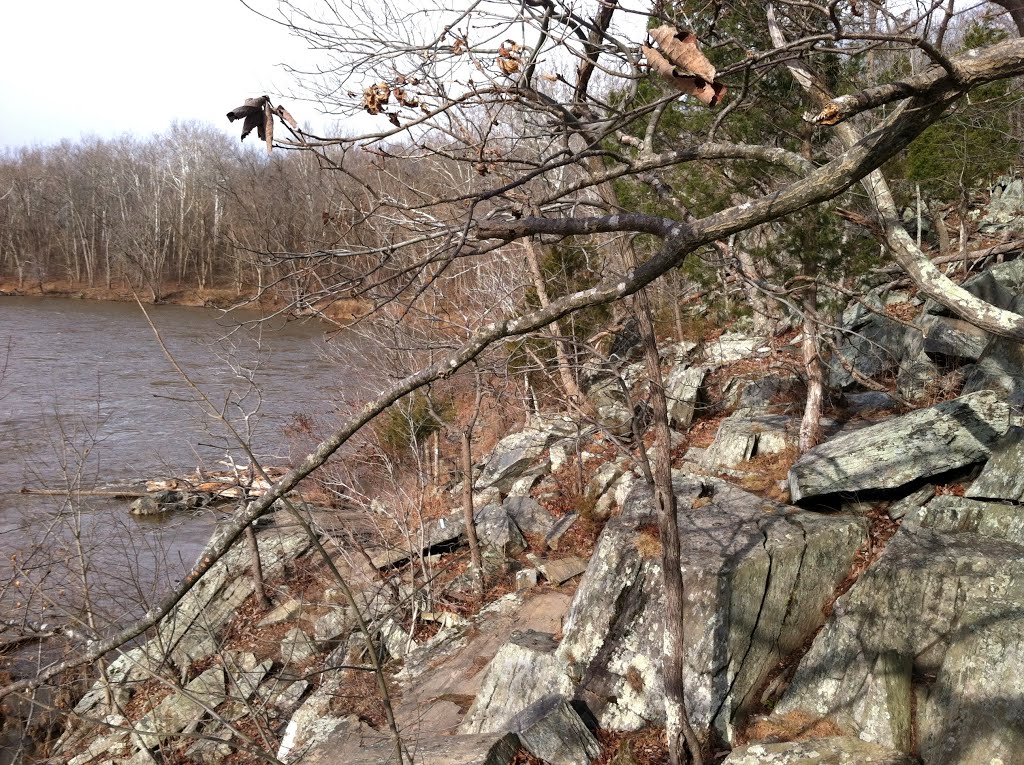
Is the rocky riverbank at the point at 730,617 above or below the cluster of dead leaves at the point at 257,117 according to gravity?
below

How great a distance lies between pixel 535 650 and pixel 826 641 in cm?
264

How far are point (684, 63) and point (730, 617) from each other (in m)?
5.25

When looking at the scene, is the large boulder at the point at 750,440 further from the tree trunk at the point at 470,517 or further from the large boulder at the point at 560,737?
the large boulder at the point at 560,737

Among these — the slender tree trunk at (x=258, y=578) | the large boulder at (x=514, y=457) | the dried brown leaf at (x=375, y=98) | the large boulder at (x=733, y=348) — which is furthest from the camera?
the large boulder at (x=733, y=348)

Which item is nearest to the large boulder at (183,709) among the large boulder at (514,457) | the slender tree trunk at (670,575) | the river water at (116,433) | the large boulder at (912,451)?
the river water at (116,433)

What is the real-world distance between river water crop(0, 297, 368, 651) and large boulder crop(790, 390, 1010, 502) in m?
5.43

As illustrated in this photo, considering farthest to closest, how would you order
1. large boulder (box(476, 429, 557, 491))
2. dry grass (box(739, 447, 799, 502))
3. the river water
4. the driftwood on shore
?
the driftwood on shore → large boulder (box(476, 429, 557, 491)) → the river water → dry grass (box(739, 447, 799, 502))

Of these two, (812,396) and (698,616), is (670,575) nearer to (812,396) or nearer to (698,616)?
(698,616)

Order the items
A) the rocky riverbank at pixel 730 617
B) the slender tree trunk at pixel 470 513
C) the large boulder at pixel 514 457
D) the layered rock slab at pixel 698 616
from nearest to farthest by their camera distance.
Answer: the rocky riverbank at pixel 730 617 < the layered rock slab at pixel 698 616 < the slender tree trunk at pixel 470 513 < the large boulder at pixel 514 457

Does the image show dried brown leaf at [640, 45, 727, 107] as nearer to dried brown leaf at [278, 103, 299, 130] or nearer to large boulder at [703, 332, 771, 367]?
dried brown leaf at [278, 103, 299, 130]

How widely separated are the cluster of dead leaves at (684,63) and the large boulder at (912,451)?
588 cm

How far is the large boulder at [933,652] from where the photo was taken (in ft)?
16.6

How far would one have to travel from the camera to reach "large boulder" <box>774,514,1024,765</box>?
505 cm

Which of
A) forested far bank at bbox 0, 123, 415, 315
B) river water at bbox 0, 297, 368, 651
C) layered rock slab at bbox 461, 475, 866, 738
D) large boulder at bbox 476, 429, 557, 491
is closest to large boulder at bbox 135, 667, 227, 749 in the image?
river water at bbox 0, 297, 368, 651
